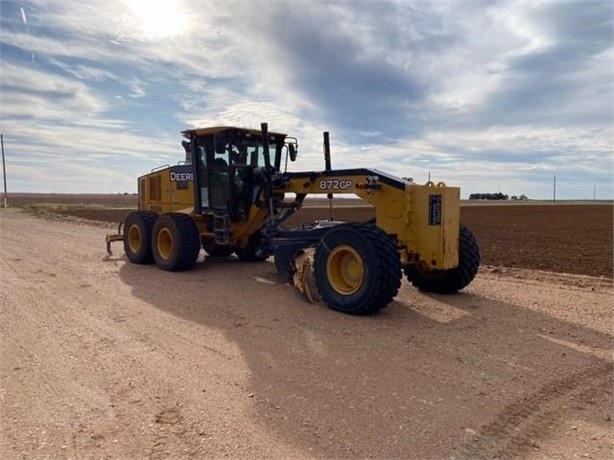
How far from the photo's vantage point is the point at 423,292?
7.95m

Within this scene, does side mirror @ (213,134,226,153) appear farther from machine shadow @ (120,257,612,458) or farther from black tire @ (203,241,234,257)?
machine shadow @ (120,257,612,458)

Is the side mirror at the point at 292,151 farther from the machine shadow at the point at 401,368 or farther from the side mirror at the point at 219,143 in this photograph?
the machine shadow at the point at 401,368

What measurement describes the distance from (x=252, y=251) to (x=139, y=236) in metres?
2.53

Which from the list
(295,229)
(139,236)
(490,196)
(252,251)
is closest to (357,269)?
(295,229)

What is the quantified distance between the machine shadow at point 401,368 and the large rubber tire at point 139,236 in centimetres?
331

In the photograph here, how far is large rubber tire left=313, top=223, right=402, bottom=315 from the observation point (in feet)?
20.4

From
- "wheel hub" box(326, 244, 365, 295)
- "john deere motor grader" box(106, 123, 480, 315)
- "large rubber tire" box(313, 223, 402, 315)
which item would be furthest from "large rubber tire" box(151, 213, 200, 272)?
"wheel hub" box(326, 244, 365, 295)

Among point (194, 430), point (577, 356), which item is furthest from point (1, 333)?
point (577, 356)

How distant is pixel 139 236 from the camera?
36.4ft

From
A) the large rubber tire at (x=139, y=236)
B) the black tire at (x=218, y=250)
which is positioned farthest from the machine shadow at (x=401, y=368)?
the black tire at (x=218, y=250)

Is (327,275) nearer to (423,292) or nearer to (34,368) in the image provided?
(423,292)

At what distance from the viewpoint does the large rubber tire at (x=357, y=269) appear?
6.22 m

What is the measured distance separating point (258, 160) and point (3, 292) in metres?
4.87

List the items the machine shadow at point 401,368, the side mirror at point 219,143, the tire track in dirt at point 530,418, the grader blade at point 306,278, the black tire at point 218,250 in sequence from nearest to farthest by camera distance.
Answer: the tire track in dirt at point 530,418
the machine shadow at point 401,368
the grader blade at point 306,278
the side mirror at point 219,143
the black tire at point 218,250
